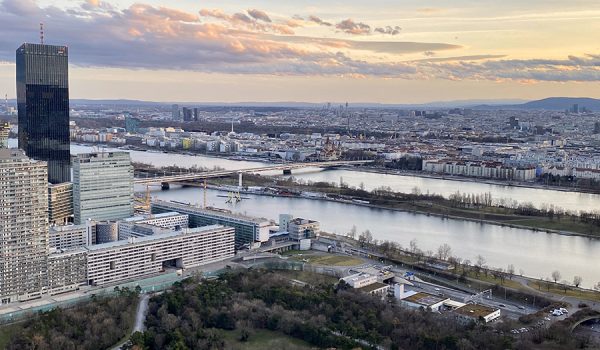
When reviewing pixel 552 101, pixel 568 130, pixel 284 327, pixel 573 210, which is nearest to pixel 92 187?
pixel 284 327

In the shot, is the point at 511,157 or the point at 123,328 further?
the point at 511,157

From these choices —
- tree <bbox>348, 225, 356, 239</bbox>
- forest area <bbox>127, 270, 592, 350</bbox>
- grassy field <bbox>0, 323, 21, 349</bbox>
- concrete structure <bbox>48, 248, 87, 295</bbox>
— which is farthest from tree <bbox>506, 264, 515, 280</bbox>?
grassy field <bbox>0, 323, 21, 349</bbox>

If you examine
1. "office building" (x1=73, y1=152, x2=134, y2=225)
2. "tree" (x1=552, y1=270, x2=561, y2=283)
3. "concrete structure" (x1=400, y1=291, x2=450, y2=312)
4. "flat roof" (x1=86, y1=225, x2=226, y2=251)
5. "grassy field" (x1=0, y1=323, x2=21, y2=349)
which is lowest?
"grassy field" (x1=0, y1=323, x2=21, y2=349)

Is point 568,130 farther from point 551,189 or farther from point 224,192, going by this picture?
point 224,192

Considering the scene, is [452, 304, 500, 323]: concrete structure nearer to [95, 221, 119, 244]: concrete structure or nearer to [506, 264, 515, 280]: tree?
[506, 264, 515, 280]: tree

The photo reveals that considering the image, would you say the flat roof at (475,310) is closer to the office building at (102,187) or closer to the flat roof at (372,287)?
the flat roof at (372,287)

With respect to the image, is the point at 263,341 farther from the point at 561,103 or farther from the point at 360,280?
the point at 561,103

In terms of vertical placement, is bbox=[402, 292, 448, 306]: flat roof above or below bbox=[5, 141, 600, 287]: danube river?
below
